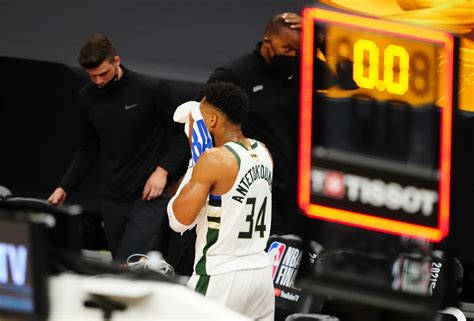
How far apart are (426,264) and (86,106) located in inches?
200

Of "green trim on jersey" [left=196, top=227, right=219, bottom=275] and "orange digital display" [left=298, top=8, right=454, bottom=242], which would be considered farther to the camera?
"green trim on jersey" [left=196, top=227, right=219, bottom=275]

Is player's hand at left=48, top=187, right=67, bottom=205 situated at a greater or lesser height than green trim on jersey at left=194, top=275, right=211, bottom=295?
lesser

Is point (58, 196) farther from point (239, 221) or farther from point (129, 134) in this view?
point (239, 221)

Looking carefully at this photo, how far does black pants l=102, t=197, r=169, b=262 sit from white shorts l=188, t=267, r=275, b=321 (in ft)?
5.13

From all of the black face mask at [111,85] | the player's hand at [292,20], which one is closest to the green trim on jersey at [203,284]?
the player's hand at [292,20]

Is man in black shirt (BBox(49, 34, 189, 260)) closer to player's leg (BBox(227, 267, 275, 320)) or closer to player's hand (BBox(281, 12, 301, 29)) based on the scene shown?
player's hand (BBox(281, 12, 301, 29))

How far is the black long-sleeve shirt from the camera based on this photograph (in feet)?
25.6

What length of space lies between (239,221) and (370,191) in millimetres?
2929

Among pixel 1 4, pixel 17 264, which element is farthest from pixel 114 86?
pixel 17 264

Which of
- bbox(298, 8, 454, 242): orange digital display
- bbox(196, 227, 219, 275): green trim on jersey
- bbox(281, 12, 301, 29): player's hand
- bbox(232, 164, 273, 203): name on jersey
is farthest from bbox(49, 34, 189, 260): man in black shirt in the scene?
bbox(298, 8, 454, 242): orange digital display

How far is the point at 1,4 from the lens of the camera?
858 centimetres

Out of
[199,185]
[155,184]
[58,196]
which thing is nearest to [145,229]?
[155,184]

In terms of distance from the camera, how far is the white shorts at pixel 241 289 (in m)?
5.95

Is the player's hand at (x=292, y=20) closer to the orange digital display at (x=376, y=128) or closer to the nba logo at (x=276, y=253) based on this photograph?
the nba logo at (x=276, y=253)
